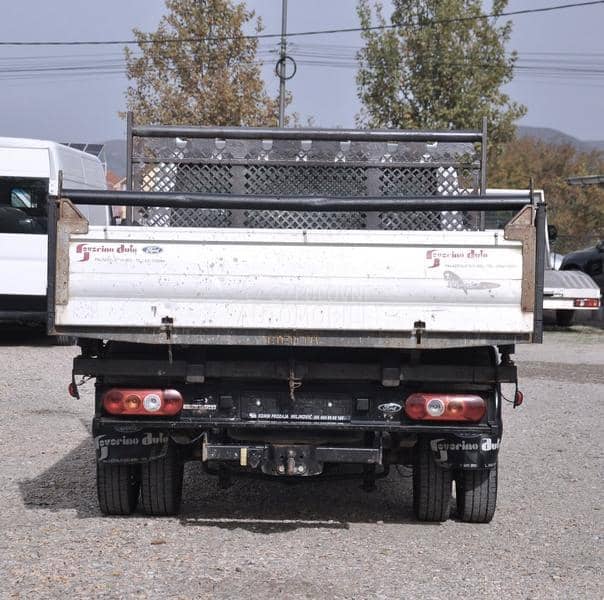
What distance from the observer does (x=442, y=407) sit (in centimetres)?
620

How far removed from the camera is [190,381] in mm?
6172

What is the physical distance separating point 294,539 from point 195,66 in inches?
1078

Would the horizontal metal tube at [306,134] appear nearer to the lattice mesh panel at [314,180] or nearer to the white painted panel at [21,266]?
the lattice mesh panel at [314,180]

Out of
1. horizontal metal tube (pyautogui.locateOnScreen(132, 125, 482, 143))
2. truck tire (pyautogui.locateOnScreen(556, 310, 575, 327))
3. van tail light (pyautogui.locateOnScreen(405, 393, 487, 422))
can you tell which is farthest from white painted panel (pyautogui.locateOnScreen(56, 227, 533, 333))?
truck tire (pyautogui.locateOnScreen(556, 310, 575, 327))

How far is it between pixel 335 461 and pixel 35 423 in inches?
200

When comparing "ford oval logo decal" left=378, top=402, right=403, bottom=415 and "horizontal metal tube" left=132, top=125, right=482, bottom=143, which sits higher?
"horizontal metal tube" left=132, top=125, right=482, bottom=143

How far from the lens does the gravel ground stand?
547 centimetres

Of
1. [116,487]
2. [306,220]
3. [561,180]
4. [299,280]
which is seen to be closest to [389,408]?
[299,280]

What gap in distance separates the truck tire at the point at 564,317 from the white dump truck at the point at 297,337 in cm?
1766

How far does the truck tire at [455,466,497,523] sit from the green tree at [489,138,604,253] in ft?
108

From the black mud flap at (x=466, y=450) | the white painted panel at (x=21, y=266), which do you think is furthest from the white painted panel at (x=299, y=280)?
the white painted panel at (x=21, y=266)

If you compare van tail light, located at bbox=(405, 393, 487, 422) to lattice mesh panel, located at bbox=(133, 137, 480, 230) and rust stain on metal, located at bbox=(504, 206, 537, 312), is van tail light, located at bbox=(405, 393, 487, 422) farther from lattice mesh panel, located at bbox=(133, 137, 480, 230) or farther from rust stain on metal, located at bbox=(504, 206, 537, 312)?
lattice mesh panel, located at bbox=(133, 137, 480, 230)

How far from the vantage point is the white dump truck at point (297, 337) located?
599cm

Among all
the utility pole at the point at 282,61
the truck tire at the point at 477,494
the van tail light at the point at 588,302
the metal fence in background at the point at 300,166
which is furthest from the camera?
the utility pole at the point at 282,61
